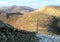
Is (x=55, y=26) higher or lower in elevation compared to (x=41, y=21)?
lower

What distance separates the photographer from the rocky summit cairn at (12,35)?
21.1 ft

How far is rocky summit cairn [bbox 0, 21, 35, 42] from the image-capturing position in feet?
21.1

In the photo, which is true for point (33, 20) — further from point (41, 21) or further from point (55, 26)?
point (55, 26)

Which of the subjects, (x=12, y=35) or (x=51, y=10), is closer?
(x=12, y=35)

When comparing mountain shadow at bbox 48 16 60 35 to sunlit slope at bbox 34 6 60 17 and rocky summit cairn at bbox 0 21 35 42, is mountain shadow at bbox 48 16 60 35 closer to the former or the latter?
sunlit slope at bbox 34 6 60 17

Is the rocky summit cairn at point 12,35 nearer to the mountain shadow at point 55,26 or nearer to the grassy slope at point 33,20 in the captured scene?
the grassy slope at point 33,20

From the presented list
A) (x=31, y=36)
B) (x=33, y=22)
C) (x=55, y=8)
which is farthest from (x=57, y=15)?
(x=31, y=36)

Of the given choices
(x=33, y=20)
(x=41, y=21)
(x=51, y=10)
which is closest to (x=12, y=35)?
(x=33, y=20)

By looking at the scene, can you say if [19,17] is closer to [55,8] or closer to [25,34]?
[55,8]

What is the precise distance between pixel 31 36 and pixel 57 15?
29182 millimetres

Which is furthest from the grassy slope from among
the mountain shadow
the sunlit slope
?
the mountain shadow

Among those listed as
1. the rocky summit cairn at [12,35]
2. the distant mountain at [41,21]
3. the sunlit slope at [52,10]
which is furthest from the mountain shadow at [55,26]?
the rocky summit cairn at [12,35]

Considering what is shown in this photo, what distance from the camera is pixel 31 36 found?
28.2ft

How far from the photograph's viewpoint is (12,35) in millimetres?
6957
